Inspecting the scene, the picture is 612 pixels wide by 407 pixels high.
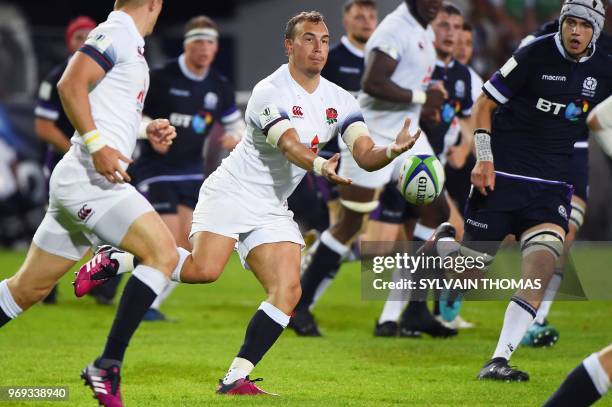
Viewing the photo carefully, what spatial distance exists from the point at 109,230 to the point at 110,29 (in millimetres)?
1060

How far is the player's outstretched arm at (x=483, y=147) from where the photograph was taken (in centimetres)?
777

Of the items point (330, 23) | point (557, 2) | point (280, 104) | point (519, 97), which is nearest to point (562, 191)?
point (519, 97)

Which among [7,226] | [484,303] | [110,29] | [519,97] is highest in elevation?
[110,29]

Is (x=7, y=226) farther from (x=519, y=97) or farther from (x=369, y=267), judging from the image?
(x=519, y=97)

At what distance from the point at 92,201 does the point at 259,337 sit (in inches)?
53.0

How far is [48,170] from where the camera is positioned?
1153cm

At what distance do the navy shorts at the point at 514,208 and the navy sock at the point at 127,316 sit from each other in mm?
2796

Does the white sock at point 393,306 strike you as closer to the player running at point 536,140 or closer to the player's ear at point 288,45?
the player running at point 536,140

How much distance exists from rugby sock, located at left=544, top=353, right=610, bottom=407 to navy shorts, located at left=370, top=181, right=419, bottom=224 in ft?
17.0

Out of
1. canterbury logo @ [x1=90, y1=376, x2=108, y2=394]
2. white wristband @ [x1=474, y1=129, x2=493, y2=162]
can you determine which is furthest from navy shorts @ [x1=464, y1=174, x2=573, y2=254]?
canterbury logo @ [x1=90, y1=376, x2=108, y2=394]

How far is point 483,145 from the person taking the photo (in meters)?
7.80

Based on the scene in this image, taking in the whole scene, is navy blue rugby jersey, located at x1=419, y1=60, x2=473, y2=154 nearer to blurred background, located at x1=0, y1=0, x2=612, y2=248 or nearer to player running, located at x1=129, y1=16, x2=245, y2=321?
player running, located at x1=129, y1=16, x2=245, y2=321

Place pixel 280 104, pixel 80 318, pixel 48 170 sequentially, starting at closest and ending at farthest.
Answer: pixel 280 104, pixel 80 318, pixel 48 170

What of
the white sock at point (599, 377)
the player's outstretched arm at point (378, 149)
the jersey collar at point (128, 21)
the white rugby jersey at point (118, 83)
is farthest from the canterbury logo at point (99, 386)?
the white sock at point (599, 377)
